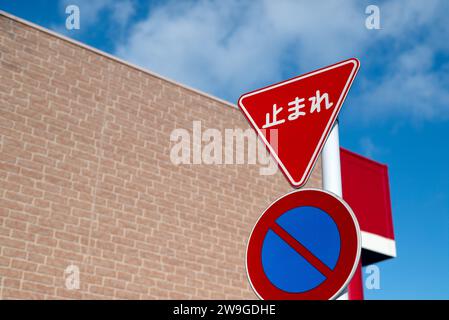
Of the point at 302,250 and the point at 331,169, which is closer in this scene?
the point at 302,250

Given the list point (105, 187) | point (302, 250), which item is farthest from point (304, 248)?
point (105, 187)

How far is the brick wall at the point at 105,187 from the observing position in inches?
387

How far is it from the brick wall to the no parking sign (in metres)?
6.45

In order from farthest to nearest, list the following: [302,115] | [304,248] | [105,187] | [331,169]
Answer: [105,187], [302,115], [331,169], [304,248]

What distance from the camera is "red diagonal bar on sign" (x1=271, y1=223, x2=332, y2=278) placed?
12.1ft

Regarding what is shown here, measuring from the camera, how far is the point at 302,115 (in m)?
4.28

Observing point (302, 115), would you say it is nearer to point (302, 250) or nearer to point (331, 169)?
point (331, 169)

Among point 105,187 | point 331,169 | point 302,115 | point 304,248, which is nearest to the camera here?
point 304,248

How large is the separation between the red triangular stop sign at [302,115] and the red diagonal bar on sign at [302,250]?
0.36 m

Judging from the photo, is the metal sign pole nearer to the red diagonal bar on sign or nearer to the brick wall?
the red diagonal bar on sign

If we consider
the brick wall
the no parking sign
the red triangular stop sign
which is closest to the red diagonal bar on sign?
the no parking sign

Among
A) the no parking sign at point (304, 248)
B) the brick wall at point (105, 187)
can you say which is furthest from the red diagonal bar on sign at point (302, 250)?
the brick wall at point (105, 187)

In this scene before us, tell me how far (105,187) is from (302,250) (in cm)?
737

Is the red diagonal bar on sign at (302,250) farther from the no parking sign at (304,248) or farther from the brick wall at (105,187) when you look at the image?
A: the brick wall at (105,187)
